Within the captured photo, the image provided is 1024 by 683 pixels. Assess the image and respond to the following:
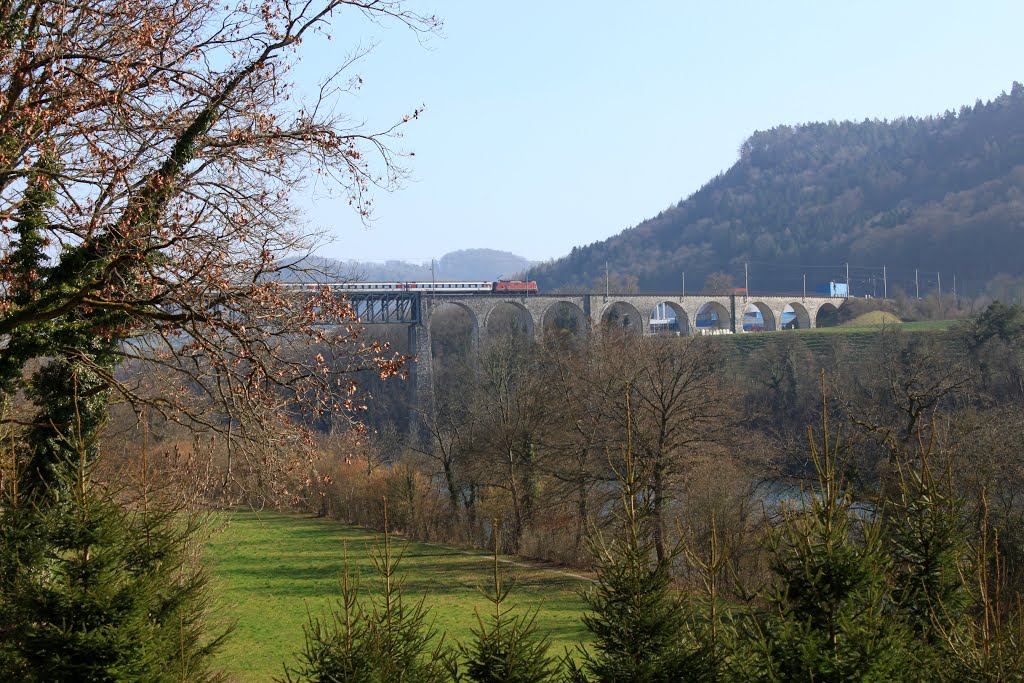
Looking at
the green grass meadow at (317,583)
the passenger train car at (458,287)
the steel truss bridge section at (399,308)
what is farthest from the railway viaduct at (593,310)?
the green grass meadow at (317,583)

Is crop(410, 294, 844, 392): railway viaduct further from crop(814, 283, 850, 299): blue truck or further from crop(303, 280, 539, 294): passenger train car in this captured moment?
crop(814, 283, 850, 299): blue truck

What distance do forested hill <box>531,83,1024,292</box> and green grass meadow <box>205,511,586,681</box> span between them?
242ft

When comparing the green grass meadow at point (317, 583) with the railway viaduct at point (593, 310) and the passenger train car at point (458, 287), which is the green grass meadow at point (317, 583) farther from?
the passenger train car at point (458, 287)

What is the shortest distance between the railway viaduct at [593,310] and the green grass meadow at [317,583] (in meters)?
22.8

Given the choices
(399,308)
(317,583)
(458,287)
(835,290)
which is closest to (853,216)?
(835,290)

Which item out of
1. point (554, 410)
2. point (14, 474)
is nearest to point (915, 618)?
point (14, 474)

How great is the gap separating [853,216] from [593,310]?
256ft

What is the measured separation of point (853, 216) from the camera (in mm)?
133000

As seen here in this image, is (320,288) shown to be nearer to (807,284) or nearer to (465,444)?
(465,444)

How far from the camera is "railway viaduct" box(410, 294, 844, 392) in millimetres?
55844

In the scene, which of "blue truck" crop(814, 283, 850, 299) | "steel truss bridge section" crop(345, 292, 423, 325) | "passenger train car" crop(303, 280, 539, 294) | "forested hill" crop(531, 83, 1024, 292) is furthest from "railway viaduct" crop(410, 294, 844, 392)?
"forested hill" crop(531, 83, 1024, 292)

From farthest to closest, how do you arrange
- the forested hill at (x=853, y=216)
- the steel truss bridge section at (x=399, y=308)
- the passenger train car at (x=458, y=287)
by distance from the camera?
the forested hill at (x=853, y=216)
the passenger train car at (x=458, y=287)
the steel truss bridge section at (x=399, y=308)

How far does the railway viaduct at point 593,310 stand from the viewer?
55844 mm

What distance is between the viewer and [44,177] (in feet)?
23.2
